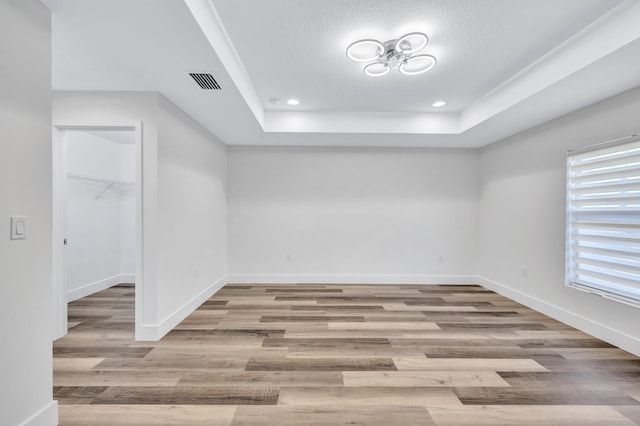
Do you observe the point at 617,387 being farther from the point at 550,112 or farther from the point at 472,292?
the point at 550,112

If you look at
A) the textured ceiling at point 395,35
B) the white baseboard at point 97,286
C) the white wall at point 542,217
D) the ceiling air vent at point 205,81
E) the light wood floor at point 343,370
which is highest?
the textured ceiling at point 395,35

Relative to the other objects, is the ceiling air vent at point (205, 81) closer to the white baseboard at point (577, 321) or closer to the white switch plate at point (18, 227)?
the white switch plate at point (18, 227)

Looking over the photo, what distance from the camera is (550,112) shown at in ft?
10.4

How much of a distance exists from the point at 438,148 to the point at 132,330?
5030 millimetres

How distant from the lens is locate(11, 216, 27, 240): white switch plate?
1.45 meters

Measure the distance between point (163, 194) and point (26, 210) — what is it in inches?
52.9

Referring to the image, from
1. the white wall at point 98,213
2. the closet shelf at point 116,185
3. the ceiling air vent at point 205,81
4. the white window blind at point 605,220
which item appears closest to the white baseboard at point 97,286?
the white wall at point 98,213

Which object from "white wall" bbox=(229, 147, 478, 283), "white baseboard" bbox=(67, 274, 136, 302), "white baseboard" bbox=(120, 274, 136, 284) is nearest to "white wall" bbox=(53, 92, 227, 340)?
"white wall" bbox=(229, 147, 478, 283)

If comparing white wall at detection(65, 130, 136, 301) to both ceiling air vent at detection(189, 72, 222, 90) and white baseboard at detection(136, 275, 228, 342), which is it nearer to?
white baseboard at detection(136, 275, 228, 342)

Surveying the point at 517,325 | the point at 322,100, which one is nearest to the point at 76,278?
the point at 322,100

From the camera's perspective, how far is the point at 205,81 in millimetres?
2484

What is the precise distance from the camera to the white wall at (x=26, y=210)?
1.41m

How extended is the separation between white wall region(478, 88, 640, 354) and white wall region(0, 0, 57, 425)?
4443mm

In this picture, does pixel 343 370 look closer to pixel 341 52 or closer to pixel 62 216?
pixel 341 52
